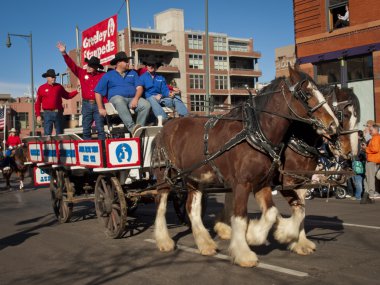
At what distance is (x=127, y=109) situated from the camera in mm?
8500

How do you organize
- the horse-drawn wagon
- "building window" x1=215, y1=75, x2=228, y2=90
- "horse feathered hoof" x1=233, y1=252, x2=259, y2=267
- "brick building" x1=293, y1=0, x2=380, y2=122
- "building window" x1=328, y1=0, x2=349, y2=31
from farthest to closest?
1. "building window" x1=215, y1=75, x2=228, y2=90
2. "building window" x1=328, y1=0, x2=349, y2=31
3. "brick building" x1=293, y1=0, x2=380, y2=122
4. the horse-drawn wagon
5. "horse feathered hoof" x1=233, y1=252, x2=259, y2=267

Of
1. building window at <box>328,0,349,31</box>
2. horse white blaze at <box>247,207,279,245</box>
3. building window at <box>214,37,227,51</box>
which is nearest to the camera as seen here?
horse white blaze at <box>247,207,279,245</box>

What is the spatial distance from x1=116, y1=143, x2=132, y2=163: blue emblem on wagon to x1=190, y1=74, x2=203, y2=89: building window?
67.7 metres

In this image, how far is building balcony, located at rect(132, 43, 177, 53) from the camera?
68938mm

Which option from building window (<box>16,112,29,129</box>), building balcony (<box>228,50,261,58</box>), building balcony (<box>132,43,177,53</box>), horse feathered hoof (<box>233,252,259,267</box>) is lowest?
horse feathered hoof (<box>233,252,259,267</box>)

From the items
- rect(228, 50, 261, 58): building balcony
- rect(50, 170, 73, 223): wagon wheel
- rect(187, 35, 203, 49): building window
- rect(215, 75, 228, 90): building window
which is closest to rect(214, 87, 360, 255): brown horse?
rect(50, 170, 73, 223): wagon wheel

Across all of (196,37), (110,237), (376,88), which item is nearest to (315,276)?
(110,237)

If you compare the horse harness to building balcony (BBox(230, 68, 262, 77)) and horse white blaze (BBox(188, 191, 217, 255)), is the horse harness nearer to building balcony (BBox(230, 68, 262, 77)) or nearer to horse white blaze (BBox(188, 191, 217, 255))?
horse white blaze (BBox(188, 191, 217, 255))

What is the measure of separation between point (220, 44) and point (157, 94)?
2883 inches

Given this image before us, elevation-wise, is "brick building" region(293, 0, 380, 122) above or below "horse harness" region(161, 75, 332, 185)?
above

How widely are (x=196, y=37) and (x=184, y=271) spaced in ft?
243

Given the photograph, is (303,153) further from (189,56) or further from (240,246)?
(189,56)

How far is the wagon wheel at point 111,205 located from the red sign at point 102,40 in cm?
500

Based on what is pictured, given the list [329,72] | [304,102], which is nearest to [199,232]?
[304,102]
